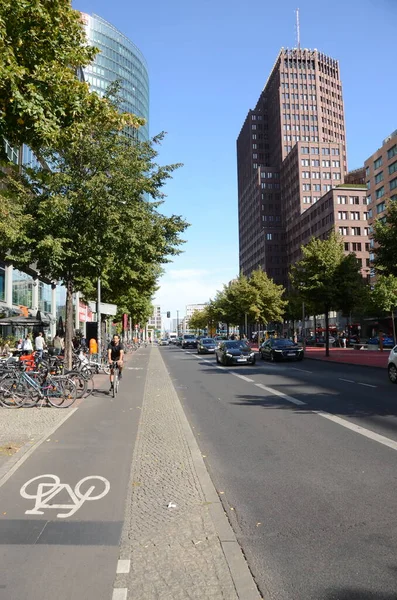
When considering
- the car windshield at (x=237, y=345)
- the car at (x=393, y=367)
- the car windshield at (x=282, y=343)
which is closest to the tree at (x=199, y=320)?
the car windshield at (x=282, y=343)

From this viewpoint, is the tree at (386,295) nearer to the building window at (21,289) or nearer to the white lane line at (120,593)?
the building window at (21,289)

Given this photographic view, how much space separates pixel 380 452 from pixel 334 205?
91.5 m

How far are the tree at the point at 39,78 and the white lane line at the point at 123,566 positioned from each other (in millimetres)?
5066

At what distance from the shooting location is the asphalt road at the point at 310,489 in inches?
136

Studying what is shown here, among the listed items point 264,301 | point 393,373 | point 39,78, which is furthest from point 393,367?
point 264,301

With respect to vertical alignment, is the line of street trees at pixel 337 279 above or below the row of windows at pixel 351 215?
below

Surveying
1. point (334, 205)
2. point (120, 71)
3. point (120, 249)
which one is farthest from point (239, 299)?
point (120, 71)

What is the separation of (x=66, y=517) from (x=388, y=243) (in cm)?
1961

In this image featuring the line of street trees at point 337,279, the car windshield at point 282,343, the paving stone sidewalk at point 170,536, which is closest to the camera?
the paving stone sidewalk at point 170,536

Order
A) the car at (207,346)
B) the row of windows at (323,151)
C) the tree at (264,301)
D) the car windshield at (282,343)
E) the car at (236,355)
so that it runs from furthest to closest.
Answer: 1. the row of windows at (323,151)
2. the tree at (264,301)
3. the car at (207,346)
4. the car windshield at (282,343)
5. the car at (236,355)

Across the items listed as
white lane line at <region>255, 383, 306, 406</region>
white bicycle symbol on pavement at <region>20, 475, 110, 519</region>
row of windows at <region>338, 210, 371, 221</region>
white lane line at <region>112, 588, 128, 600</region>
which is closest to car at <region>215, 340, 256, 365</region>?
white lane line at <region>255, 383, 306, 406</region>

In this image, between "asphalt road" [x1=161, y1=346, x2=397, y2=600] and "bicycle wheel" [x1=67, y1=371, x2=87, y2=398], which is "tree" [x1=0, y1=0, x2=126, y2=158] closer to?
"asphalt road" [x1=161, y1=346, x2=397, y2=600]

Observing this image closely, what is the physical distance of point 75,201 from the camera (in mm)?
15227

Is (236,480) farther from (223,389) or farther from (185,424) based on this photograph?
(223,389)
